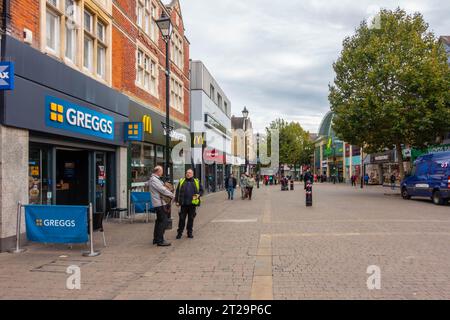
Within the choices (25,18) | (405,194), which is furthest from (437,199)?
(25,18)

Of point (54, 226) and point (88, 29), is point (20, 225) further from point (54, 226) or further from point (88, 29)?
point (88, 29)

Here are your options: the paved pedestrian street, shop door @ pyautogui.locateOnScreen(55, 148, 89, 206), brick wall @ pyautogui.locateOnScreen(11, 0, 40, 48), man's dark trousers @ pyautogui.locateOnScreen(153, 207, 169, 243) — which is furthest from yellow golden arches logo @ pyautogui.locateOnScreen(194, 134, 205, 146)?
man's dark trousers @ pyautogui.locateOnScreen(153, 207, 169, 243)

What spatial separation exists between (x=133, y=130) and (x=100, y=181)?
2.14 meters

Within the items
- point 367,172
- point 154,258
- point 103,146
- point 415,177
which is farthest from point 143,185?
point 367,172

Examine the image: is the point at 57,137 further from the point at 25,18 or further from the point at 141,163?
the point at 141,163

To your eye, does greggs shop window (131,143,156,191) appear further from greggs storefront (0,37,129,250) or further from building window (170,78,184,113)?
building window (170,78,184,113)

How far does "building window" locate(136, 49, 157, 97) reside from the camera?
16.4 meters

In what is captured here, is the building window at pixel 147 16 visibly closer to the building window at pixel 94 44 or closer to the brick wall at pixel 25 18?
the building window at pixel 94 44

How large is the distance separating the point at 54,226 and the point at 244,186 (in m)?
16.6

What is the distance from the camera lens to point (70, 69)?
10234 mm

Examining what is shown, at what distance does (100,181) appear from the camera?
42.9 ft

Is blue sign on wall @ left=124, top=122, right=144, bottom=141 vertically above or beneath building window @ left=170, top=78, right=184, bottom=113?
beneath

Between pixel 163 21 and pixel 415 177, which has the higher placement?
pixel 163 21

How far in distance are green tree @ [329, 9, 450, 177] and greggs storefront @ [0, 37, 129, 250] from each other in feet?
51.8
